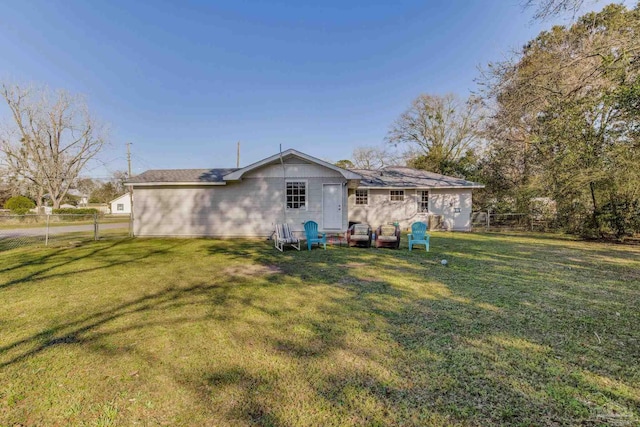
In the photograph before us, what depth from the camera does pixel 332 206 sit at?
12133 mm

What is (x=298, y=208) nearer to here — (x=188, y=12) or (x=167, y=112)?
(x=188, y=12)

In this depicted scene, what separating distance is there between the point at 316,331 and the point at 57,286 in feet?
17.1

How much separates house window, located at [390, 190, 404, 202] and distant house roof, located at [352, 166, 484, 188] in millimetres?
534

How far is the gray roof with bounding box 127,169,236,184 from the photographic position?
12453 mm

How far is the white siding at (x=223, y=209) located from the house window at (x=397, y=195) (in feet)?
17.4

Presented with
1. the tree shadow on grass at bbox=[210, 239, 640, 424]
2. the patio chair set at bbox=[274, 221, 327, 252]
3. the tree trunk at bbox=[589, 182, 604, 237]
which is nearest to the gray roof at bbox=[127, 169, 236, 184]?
the patio chair set at bbox=[274, 221, 327, 252]

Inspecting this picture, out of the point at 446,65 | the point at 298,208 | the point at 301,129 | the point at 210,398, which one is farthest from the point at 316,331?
the point at 301,129

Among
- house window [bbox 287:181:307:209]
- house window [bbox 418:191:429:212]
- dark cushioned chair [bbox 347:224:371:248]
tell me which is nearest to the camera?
dark cushioned chair [bbox 347:224:371:248]

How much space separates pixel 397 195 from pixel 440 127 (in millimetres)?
13039

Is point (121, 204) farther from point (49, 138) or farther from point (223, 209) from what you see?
point (223, 209)

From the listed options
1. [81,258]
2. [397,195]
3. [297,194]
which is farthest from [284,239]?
[397,195]

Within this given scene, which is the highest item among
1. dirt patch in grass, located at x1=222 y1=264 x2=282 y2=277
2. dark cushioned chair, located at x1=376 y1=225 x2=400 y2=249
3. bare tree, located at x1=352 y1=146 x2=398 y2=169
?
bare tree, located at x1=352 y1=146 x2=398 y2=169

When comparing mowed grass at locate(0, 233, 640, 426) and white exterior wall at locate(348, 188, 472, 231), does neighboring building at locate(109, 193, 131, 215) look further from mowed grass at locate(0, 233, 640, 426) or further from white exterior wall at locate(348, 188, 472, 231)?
mowed grass at locate(0, 233, 640, 426)

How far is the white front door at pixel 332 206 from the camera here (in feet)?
39.7
